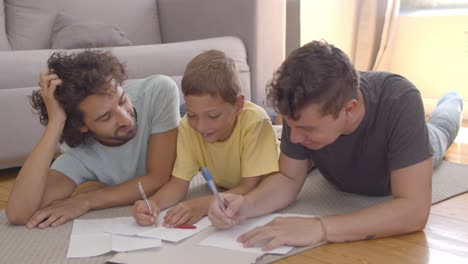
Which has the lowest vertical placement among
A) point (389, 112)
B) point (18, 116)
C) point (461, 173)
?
point (461, 173)

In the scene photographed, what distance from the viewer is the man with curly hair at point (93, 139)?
146cm

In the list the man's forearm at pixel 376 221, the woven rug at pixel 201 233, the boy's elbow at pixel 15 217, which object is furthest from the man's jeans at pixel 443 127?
the boy's elbow at pixel 15 217

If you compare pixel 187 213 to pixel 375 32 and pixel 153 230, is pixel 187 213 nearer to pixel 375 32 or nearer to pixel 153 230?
pixel 153 230

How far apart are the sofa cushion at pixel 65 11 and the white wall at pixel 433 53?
142 centimetres

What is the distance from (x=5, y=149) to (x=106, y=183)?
0.53 meters

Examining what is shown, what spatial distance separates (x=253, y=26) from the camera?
2674mm

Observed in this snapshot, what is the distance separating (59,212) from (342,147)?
0.75 m

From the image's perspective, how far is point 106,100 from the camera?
145cm

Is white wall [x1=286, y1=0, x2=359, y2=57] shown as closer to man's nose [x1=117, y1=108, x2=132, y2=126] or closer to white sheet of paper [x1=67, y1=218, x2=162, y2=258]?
man's nose [x1=117, y1=108, x2=132, y2=126]

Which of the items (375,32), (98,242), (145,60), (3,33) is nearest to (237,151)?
(98,242)

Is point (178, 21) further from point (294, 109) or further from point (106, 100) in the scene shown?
point (294, 109)

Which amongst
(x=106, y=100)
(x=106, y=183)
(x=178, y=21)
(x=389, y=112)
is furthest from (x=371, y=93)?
(x=178, y=21)

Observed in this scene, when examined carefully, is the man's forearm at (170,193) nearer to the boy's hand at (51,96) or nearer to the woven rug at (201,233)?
the woven rug at (201,233)

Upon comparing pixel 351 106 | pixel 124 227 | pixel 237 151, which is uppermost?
pixel 351 106
